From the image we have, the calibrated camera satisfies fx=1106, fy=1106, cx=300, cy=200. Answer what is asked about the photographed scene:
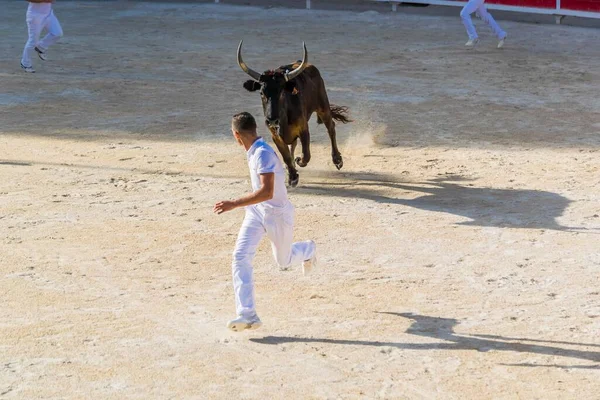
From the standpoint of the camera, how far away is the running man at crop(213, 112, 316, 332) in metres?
6.37

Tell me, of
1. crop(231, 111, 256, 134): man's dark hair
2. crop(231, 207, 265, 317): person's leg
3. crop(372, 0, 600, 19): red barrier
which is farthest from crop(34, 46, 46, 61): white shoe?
crop(231, 207, 265, 317): person's leg

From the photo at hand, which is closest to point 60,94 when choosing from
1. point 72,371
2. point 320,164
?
point 320,164

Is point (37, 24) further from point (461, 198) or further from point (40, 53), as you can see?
point (461, 198)

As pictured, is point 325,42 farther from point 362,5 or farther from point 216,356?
point 216,356

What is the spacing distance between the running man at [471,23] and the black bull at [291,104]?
7533 millimetres

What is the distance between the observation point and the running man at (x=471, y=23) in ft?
58.6

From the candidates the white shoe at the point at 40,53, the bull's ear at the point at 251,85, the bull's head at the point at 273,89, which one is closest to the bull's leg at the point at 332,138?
the bull's head at the point at 273,89

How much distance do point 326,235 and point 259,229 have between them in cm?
219

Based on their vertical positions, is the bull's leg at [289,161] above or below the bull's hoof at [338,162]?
above

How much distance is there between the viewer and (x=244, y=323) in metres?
6.39

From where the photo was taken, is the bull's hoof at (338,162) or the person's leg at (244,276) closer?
the person's leg at (244,276)

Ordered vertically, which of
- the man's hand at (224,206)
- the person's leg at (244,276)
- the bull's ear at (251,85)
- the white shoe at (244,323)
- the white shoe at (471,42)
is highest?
the man's hand at (224,206)

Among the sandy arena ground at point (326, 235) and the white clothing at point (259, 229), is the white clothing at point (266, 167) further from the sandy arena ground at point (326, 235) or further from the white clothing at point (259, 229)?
the sandy arena ground at point (326, 235)

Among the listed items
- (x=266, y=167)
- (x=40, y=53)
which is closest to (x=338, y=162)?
(x=266, y=167)
